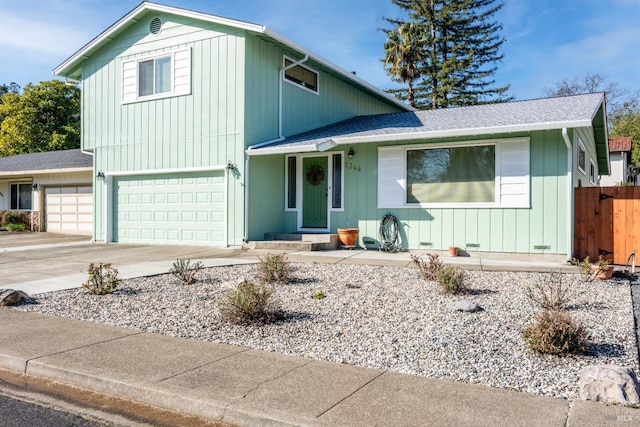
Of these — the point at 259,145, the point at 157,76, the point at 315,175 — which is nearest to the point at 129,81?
the point at 157,76

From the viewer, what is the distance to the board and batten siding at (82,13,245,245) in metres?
12.1

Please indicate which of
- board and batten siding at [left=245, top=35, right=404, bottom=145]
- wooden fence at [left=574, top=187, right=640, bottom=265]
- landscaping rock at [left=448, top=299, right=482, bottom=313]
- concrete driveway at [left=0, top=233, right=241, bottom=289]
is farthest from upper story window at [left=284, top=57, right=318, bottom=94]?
landscaping rock at [left=448, top=299, right=482, bottom=313]

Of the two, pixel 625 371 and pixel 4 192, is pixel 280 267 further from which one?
pixel 4 192

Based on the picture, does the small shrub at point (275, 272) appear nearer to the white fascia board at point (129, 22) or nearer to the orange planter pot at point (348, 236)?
the orange planter pot at point (348, 236)

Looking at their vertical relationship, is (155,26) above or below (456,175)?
above

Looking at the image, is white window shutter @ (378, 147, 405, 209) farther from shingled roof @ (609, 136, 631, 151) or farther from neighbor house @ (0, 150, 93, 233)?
shingled roof @ (609, 136, 631, 151)

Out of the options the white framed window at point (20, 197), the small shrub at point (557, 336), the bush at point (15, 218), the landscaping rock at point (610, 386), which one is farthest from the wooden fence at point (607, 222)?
the white framed window at point (20, 197)

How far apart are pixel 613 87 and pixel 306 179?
37.3 meters

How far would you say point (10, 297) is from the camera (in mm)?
6324

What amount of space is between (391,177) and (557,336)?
25.1 feet

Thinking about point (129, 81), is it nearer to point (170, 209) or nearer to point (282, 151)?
point (170, 209)

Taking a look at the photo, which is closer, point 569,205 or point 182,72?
point 569,205

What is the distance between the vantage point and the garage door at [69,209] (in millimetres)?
17706

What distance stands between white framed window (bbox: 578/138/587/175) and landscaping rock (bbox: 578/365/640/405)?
29.8 feet
